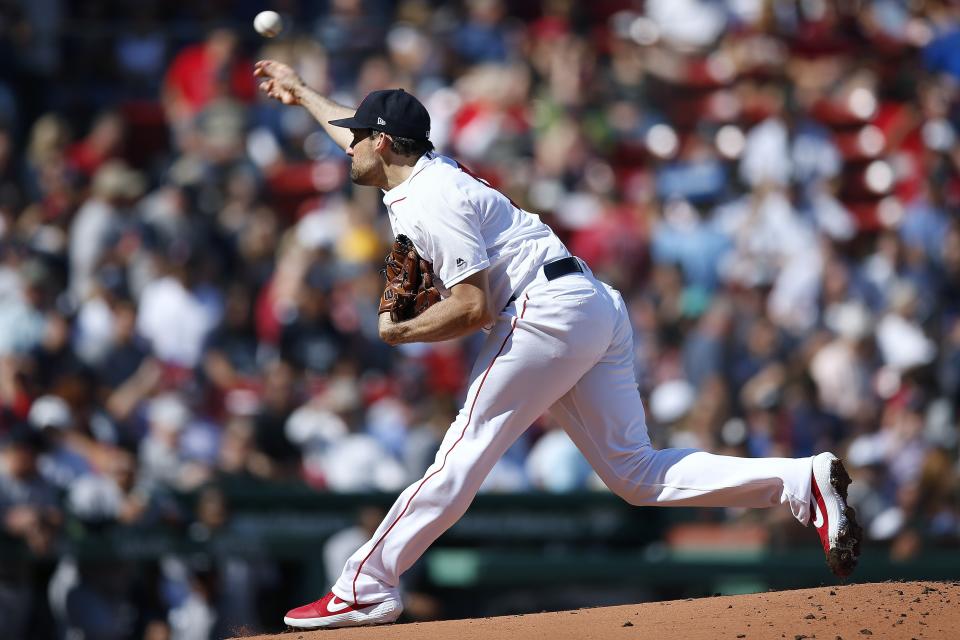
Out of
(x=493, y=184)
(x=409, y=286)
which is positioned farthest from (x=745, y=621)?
(x=493, y=184)

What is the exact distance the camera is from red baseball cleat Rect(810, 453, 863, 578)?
16.9ft

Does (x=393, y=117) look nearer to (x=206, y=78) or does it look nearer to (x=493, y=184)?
(x=493, y=184)

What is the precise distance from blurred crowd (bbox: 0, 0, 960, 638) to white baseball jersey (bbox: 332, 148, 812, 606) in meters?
4.10

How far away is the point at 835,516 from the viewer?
5.16m

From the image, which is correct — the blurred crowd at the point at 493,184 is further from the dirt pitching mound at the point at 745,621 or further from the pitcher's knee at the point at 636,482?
the pitcher's knee at the point at 636,482

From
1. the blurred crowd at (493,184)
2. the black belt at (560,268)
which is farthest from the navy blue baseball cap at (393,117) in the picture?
the blurred crowd at (493,184)

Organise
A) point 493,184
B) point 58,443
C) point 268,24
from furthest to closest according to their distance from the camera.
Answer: point 493,184, point 58,443, point 268,24

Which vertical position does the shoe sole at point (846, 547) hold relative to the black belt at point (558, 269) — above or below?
below

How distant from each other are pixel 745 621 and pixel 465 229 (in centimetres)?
165

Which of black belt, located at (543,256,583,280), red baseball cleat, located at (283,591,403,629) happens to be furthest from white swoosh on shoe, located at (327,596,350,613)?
black belt, located at (543,256,583,280)

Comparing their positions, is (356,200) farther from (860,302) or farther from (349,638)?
(349,638)

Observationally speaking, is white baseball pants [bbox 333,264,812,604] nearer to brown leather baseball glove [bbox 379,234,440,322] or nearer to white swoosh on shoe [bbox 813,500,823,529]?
white swoosh on shoe [bbox 813,500,823,529]

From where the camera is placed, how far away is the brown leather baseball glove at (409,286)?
5184 millimetres

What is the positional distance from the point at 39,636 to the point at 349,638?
4.10 m
